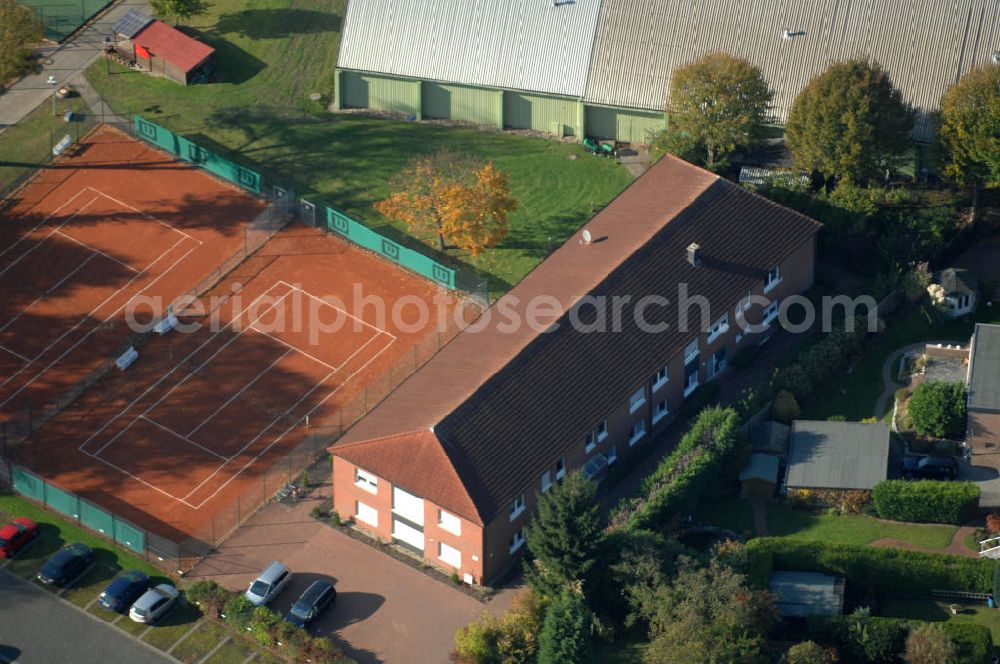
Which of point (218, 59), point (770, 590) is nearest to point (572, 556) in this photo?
point (770, 590)

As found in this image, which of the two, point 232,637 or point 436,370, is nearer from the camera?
point 232,637

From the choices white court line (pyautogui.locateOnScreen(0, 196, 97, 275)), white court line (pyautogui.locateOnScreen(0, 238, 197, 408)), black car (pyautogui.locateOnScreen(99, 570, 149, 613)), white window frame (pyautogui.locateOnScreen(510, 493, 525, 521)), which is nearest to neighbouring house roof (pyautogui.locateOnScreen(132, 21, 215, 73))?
white court line (pyautogui.locateOnScreen(0, 196, 97, 275))

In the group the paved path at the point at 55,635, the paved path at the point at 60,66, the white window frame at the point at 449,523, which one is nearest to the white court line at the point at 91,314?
the paved path at the point at 55,635

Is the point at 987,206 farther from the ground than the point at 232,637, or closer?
farther from the ground

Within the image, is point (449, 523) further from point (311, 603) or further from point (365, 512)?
point (311, 603)

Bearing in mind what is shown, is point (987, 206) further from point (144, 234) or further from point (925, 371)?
point (144, 234)

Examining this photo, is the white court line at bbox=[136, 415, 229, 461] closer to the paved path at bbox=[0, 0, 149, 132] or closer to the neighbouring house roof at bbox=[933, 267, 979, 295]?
the paved path at bbox=[0, 0, 149, 132]

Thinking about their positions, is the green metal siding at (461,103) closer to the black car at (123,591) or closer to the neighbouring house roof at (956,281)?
the neighbouring house roof at (956,281)
